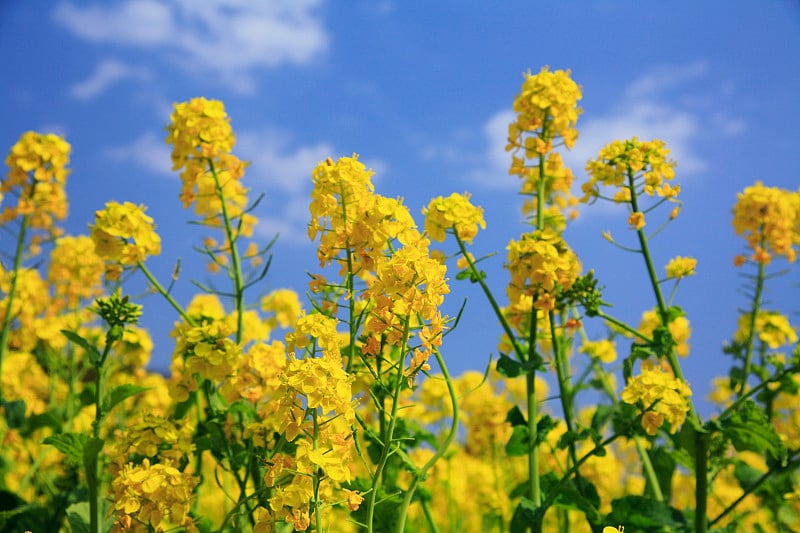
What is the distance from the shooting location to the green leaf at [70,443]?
2217mm

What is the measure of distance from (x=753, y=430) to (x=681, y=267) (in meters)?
0.74

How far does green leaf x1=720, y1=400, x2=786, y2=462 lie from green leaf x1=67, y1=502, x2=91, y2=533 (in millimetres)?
2325

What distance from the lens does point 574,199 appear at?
3.55 m

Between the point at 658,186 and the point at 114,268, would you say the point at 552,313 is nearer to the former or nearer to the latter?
the point at 658,186

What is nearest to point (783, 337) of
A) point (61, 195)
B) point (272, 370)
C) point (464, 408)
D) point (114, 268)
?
point (464, 408)

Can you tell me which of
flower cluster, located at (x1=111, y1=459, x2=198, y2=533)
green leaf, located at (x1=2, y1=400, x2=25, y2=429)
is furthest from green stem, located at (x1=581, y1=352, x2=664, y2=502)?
green leaf, located at (x1=2, y1=400, x2=25, y2=429)

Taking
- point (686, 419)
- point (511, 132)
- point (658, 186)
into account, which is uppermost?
point (511, 132)

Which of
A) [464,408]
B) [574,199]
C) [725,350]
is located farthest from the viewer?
[464,408]

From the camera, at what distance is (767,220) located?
3.87m

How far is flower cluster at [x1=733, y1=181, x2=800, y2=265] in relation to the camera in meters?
3.86

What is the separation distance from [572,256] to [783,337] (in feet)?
6.77

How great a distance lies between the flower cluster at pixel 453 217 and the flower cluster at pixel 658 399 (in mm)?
815

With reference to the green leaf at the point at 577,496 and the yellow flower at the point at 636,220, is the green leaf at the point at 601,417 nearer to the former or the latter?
the green leaf at the point at 577,496

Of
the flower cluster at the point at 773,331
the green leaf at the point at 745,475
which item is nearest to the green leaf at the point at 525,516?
the green leaf at the point at 745,475
